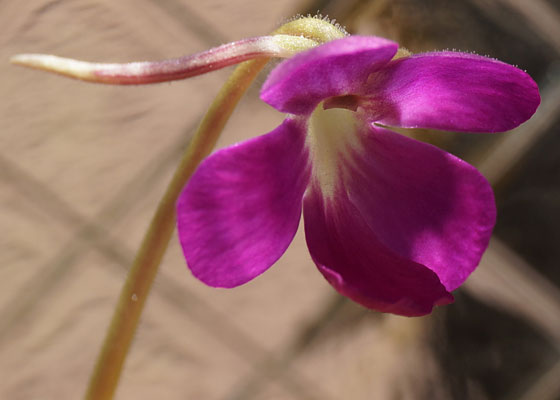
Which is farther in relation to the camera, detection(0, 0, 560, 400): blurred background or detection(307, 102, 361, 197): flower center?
detection(0, 0, 560, 400): blurred background

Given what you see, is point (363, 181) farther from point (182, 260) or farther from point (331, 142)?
point (182, 260)

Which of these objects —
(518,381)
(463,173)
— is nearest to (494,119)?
(463,173)

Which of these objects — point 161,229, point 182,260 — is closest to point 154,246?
point 161,229

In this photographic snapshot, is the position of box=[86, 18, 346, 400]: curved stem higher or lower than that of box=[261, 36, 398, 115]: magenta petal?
lower

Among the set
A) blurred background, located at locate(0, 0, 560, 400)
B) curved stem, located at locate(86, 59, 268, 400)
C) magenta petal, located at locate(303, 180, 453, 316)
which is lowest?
blurred background, located at locate(0, 0, 560, 400)

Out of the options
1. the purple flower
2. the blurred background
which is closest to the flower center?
the purple flower

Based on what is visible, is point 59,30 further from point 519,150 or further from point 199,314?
point 519,150

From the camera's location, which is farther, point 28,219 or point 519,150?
point 519,150

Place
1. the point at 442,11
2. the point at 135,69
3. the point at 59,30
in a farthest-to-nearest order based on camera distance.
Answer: the point at 442,11 < the point at 59,30 < the point at 135,69

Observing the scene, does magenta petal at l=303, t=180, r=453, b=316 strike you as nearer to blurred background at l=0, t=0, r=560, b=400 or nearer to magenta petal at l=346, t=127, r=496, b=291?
magenta petal at l=346, t=127, r=496, b=291
